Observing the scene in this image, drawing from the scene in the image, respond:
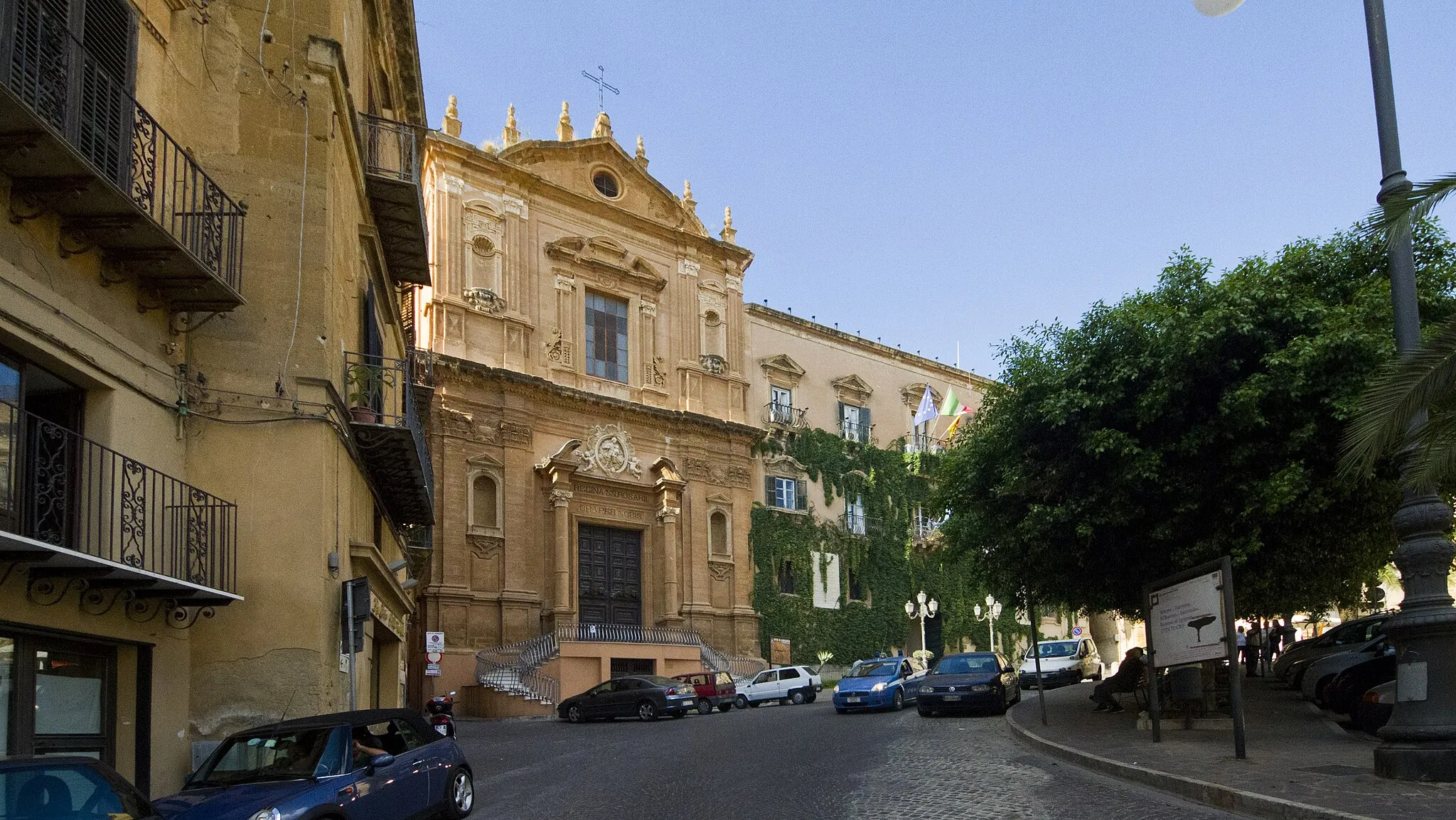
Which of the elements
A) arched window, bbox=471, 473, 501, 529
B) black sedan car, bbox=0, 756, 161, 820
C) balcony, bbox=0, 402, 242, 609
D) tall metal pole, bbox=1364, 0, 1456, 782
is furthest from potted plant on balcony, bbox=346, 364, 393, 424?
arched window, bbox=471, 473, 501, 529

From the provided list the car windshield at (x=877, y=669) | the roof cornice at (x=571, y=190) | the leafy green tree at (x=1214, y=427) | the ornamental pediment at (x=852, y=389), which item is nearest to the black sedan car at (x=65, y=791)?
the leafy green tree at (x=1214, y=427)

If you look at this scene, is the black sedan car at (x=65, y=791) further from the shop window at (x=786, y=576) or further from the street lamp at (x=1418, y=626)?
the shop window at (x=786, y=576)

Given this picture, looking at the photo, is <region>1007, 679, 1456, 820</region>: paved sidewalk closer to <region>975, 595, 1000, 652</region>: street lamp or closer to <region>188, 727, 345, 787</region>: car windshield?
<region>188, 727, 345, 787</region>: car windshield

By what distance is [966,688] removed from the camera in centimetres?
2467

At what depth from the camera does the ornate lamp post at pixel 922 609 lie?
46.3 meters

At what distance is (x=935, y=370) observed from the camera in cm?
5366

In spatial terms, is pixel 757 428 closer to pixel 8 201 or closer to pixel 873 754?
pixel 873 754

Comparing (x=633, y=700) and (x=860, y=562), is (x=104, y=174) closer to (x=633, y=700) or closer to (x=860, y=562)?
(x=633, y=700)

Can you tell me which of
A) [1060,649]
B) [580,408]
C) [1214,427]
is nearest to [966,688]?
[1214,427]

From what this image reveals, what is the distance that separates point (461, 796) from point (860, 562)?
3511 cm

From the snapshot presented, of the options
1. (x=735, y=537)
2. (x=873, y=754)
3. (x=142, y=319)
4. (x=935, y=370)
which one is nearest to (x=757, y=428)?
(x=735, y=537)

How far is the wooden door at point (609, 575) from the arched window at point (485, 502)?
3.06m

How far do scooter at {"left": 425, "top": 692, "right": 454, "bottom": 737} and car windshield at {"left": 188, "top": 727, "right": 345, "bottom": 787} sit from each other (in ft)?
29.8

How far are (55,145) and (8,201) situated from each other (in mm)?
805
